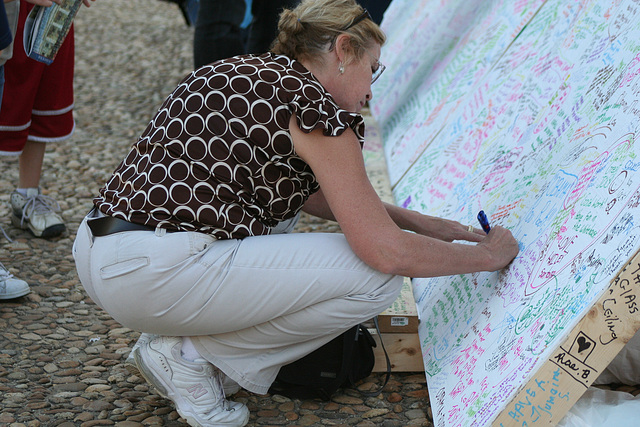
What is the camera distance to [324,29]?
222cm

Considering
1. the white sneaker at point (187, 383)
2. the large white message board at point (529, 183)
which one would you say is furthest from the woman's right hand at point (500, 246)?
the white sneaker at point (187, 383)

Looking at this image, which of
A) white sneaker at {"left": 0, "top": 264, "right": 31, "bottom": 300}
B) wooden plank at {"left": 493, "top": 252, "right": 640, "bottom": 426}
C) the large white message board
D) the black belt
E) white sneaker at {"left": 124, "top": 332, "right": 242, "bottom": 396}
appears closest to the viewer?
wooden plank at {"left": 493, "top": 252, "right": 640, "bottom": 426}

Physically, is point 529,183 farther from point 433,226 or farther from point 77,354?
point 77,354

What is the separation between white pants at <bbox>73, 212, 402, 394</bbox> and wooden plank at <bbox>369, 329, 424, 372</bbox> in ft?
1.24

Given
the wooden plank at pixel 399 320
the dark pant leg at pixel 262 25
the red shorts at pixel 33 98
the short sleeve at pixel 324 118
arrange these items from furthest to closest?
the dark pant leg at pixel 262 25
the red shorts at pixel 33 98
the wooden plank at pixel 399 320
the short sleeve at pixel 324 118

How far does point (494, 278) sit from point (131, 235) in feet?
3.55

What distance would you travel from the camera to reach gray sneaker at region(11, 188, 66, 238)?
12.6ft

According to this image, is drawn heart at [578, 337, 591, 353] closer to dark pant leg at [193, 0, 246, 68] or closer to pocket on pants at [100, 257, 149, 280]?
pocket on pants at [100, 257, 149, 280]

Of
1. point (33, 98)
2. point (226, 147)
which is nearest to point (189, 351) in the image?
point (226, 147)

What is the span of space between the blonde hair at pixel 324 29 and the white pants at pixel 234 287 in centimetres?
55

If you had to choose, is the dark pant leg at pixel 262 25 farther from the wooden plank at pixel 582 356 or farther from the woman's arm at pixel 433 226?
the wooden plank at pixel 582 356

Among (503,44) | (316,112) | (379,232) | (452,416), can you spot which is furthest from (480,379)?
(503,44)

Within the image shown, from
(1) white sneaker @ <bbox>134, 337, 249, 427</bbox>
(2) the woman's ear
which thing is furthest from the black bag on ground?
(2) the woman's ear

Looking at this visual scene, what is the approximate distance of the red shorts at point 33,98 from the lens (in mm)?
3551
